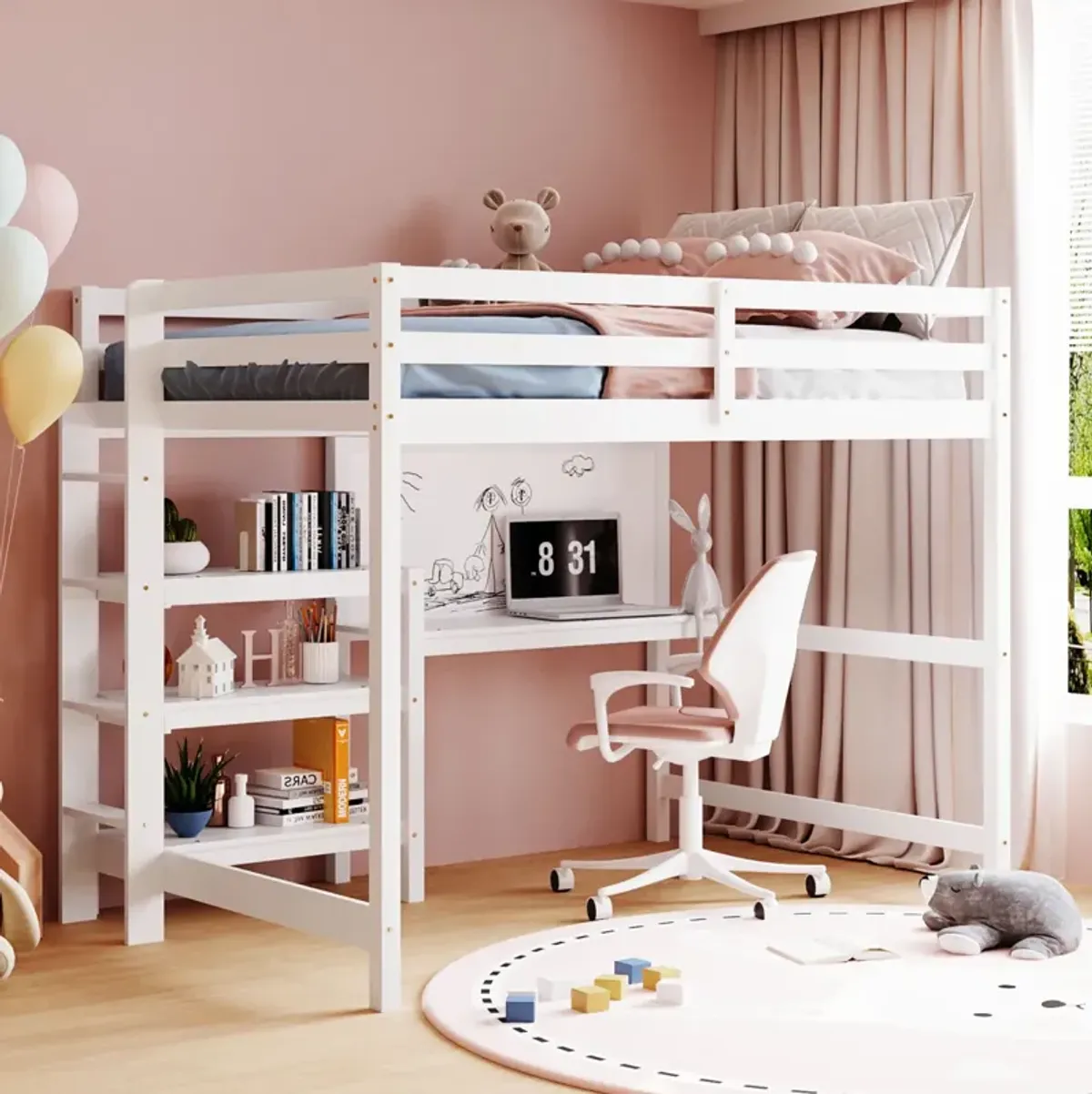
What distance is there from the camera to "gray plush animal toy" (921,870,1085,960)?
3977 mm

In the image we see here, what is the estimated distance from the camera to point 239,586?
4285mm

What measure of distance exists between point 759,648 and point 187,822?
131 centimetres

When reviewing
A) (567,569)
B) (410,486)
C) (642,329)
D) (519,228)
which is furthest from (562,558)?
(642,329)

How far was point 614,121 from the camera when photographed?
17.7 ft

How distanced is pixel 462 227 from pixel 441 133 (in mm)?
243

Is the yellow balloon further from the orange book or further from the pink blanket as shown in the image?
the orange book

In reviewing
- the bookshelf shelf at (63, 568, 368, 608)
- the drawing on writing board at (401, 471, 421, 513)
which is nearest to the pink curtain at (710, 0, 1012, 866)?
the drawing on writing board at (401, 471, 421, 513)

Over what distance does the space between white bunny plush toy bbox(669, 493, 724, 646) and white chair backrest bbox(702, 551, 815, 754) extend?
643mm

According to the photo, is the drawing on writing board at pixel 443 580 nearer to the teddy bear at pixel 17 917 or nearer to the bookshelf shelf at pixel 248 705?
the bookshelf shelf at pixel 248 705

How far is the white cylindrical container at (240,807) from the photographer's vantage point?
4426mm

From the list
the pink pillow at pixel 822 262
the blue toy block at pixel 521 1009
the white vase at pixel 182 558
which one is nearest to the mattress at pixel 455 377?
the pink pillow at pixel 822 262

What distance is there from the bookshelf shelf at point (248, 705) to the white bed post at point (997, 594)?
1453mm

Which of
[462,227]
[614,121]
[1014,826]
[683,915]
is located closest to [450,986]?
[683,915]

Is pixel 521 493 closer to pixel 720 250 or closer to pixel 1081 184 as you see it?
pixel 720 250
